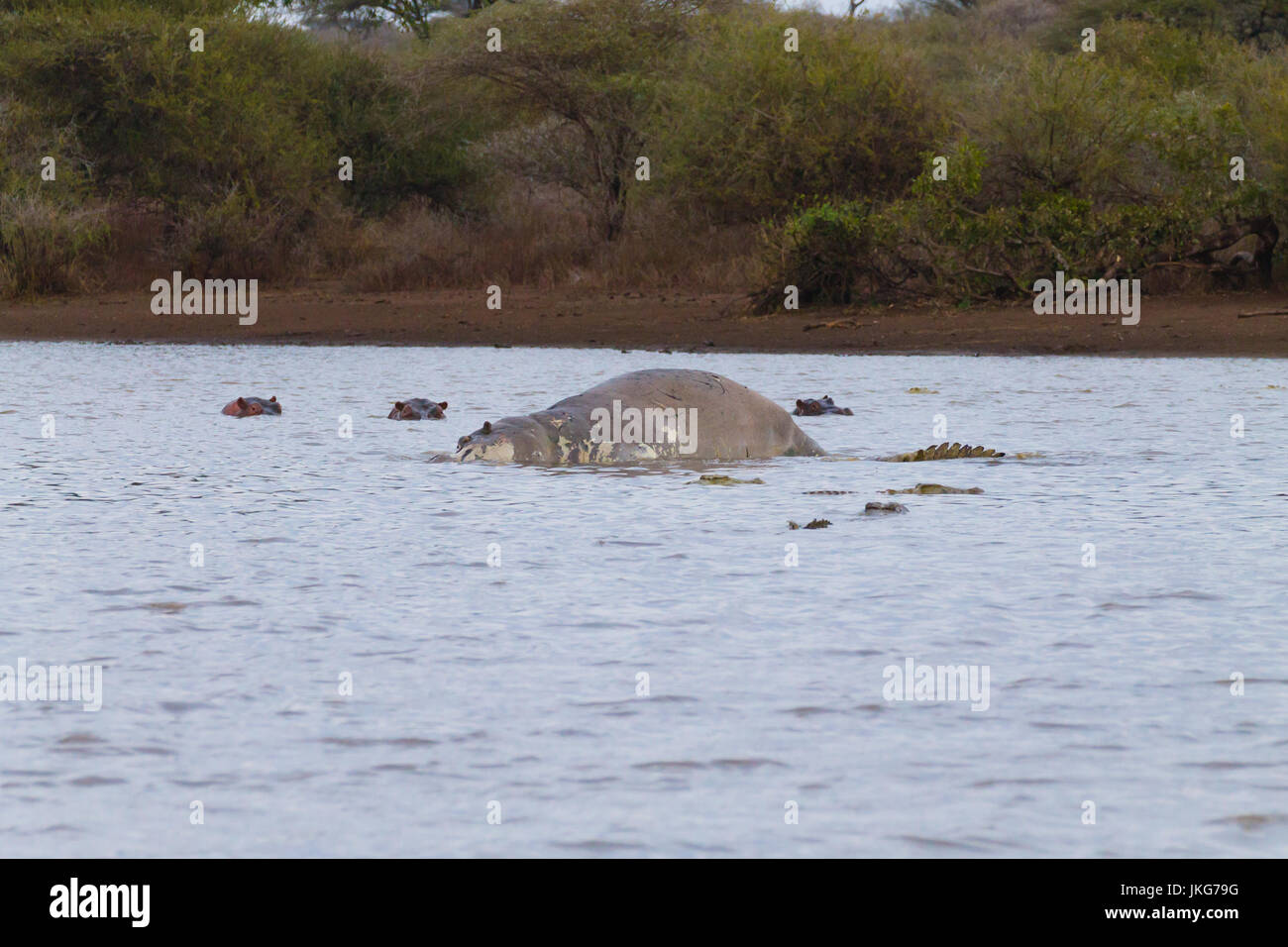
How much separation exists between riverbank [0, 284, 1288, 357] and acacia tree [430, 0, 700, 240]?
5.07 m

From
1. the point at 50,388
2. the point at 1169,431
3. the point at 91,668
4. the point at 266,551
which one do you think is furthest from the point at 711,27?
the point at 91,668

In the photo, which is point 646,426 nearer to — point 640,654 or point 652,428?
point 652,428

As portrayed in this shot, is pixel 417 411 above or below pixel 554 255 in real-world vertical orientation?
below

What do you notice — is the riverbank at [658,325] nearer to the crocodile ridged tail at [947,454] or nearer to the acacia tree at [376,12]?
the crocodile ridged tail at [947,454]

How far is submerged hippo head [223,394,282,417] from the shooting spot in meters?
13.7

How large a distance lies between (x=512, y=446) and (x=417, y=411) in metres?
3.41

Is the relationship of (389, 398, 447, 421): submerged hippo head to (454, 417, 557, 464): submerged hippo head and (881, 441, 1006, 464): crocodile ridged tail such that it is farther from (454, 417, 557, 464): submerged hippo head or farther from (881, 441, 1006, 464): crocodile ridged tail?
(881, 441, 1006, 464): crocodile ridged tail

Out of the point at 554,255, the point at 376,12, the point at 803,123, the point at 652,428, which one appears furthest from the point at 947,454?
the point at 376,12

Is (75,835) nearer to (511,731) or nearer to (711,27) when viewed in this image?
(511,731)

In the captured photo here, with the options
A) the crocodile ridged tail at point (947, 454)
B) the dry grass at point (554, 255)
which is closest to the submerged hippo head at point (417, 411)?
the crocodile ridged tail at point (947, 454)

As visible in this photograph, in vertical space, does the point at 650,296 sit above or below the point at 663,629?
above

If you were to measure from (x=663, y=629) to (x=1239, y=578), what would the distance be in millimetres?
2233

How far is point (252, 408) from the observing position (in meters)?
13.7

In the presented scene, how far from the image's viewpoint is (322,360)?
67.5 feet
